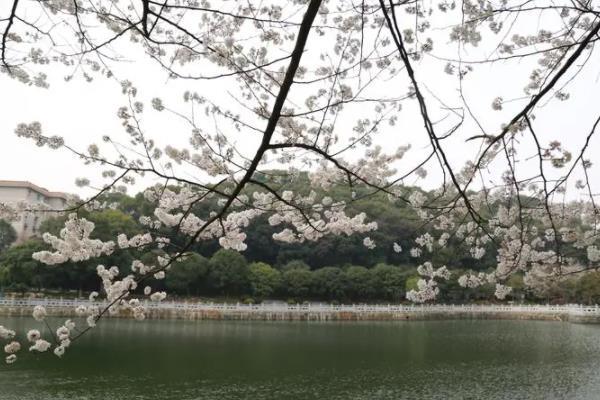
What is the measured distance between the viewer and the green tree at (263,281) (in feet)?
105

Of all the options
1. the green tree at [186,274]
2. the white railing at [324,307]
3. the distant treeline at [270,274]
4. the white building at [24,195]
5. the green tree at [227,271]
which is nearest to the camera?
the white railing at [324,307]

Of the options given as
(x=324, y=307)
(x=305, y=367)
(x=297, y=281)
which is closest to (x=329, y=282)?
(x=297, y=281)

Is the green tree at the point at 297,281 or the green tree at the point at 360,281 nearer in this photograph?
the green tree at the point at 297,281

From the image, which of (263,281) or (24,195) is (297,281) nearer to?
(263,281)

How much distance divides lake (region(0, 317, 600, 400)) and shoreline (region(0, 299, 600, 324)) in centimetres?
641

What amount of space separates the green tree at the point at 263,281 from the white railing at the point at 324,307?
177 centimetres

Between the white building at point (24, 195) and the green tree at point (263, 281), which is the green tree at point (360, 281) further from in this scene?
the white building at point (24, 195)

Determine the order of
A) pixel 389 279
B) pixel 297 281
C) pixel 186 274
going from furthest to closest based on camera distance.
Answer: pixel 389 279 → pixel 297 281 → pixel 186 274

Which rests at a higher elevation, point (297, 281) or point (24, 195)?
point (24, 195)

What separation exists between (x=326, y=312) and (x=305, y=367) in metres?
16.6

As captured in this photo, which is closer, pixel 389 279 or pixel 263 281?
pixel 263 281

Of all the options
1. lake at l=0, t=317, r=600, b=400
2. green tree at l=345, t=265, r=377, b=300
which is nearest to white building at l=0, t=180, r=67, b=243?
green tree at l=345, t=265, r=377, b=300

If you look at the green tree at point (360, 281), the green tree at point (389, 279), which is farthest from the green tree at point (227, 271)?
the green tree at point (389, 279)

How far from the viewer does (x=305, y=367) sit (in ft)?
42.1
